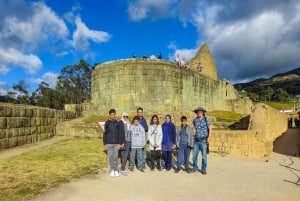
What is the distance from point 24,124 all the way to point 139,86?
9003 millimetres

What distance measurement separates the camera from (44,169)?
24.3 ft

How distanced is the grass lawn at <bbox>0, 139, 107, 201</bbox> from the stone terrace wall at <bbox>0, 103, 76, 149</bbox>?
5.79ft

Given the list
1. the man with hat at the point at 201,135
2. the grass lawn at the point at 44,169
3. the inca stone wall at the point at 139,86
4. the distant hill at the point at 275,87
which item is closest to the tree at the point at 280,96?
the distant hill at the point at 275,87

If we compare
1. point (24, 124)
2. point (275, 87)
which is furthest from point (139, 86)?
point (275, 87)

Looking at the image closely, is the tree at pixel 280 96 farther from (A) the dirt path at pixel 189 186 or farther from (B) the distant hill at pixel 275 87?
(A) the dirt path at pixel 189 186

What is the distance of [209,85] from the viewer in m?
25.9

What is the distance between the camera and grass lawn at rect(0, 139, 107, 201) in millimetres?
5691

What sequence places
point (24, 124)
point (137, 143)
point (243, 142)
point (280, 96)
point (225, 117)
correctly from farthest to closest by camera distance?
point (280, 96) < point (225, 117) < point (24, 124) < point (243, 142) < point (137, 143)

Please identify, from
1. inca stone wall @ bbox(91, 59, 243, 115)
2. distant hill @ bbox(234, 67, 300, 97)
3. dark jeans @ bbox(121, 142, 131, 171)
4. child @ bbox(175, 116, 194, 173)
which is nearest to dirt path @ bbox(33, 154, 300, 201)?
dark jeans @ bbox(121, 142, 131, 171)

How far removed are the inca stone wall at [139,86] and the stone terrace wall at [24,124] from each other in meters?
5.37

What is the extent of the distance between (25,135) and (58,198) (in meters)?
7.57

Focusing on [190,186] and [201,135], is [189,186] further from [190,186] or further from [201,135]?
[201,135]

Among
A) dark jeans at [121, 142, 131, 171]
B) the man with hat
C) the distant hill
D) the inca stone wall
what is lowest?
dark jeans at [121, 142, 131, 171]

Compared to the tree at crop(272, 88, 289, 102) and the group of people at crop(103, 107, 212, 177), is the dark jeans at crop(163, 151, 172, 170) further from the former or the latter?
the tree at crop(272, 88, 289, 102)
